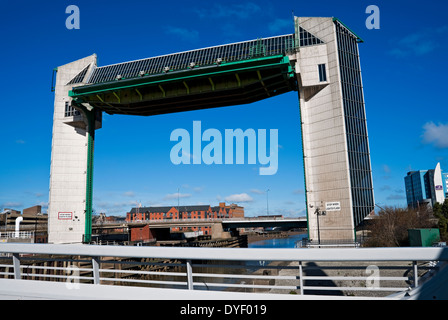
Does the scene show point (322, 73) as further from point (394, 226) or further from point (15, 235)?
point (15, 235)

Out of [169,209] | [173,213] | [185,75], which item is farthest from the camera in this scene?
[169,209]

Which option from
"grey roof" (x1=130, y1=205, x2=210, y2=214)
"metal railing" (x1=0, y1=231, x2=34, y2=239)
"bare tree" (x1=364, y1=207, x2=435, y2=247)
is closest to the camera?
"bare tree" (x1=364, y1=207, x2=435, y2=247)

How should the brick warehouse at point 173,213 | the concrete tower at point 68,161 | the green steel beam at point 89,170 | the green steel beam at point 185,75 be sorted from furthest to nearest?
the brick warehouse at point 173,213 < the green steel beam at point 89,170 < the concrete tower at point 68,161 < the green steel beam at point 185,75

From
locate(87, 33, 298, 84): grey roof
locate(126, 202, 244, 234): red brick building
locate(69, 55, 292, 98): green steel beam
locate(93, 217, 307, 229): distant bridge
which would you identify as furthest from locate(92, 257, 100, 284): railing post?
locate(126, 202, 244, 234): red brick building

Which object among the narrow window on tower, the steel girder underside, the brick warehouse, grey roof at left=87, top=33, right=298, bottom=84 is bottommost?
the brick warehouse

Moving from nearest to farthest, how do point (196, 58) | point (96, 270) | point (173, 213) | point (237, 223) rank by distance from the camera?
point (96, 270)
point (196, 58)
point (237, 223)
point (173, 213)

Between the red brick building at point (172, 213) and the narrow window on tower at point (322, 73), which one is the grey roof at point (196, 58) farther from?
the red brick building at point (172, 213)

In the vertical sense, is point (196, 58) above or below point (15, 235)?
above

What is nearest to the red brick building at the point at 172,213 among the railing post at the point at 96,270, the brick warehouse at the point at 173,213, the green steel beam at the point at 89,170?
the brick warehouse at the point at 173,213

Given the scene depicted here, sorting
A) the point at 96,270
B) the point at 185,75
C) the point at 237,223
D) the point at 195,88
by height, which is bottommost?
the point at 237,223

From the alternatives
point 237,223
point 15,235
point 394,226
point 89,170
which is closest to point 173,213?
point 237,223

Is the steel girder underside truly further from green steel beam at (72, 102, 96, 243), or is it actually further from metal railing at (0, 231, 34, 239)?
metal railing at (0, 231, 34, 239)

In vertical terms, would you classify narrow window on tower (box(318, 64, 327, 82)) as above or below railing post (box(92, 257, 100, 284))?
above

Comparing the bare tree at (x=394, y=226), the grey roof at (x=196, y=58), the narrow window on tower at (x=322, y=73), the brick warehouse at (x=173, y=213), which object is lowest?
the bare tree at (x=394, y=226)
